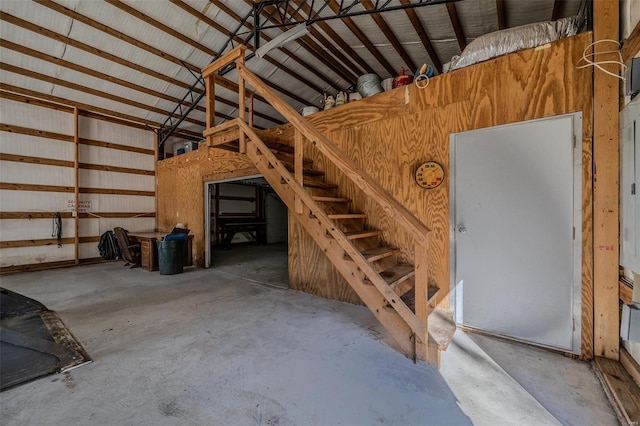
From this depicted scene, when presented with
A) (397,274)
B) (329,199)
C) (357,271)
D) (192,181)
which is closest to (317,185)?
(329,199)

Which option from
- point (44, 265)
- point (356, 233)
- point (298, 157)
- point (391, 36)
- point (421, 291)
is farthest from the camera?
point (44, 265)

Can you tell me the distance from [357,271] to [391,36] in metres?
4.22

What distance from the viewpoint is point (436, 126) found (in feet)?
9.62

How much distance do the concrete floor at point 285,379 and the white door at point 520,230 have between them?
1.01 ft

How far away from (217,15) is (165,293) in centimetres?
477

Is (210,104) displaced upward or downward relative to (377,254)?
upward

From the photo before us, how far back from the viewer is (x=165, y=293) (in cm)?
395

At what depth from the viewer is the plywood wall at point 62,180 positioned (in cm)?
546

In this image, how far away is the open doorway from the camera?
24.7 feet

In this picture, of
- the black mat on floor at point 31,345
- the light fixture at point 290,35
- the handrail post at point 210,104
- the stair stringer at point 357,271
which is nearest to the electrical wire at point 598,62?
the stair stringer at point 357,271

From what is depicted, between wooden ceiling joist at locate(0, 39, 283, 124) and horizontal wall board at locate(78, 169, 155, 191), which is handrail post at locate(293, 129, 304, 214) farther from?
horizontal wall board at locate(78, 169, 155, 191)

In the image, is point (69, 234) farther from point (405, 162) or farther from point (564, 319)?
point (564, 319)

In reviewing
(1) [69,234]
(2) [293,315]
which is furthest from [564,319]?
(1) [69,234]

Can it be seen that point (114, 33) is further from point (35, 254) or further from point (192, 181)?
point (35, 254)
